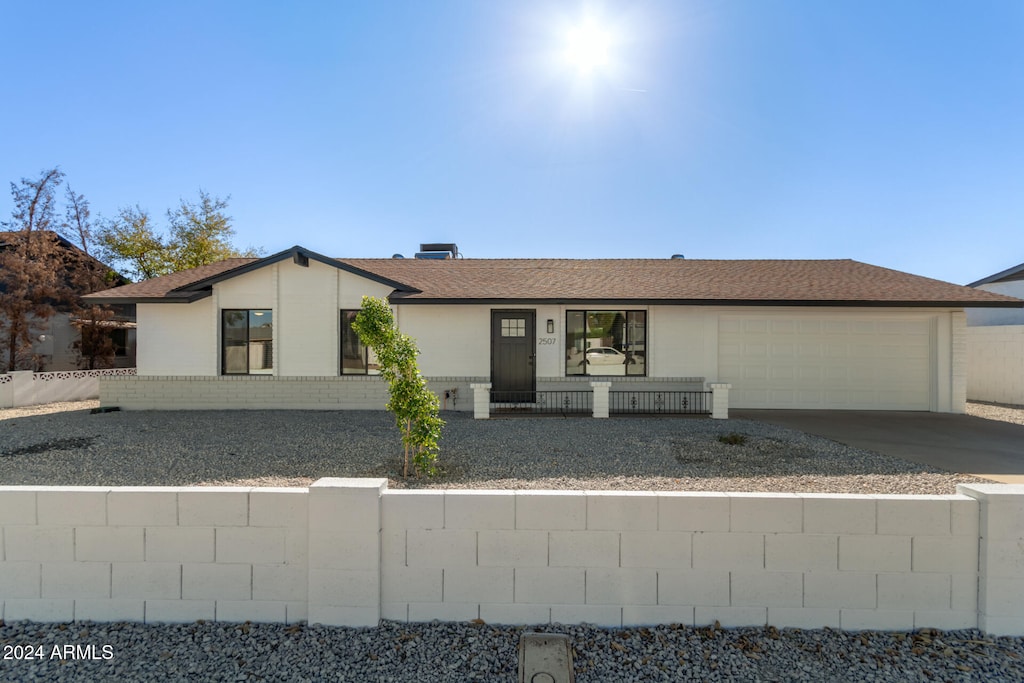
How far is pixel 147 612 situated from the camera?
9.33 ft

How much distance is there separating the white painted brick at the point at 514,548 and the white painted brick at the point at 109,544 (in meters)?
2.12

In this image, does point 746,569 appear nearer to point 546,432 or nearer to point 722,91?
point 546,432

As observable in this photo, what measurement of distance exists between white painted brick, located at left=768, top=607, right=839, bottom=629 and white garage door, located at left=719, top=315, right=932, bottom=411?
9293 mm

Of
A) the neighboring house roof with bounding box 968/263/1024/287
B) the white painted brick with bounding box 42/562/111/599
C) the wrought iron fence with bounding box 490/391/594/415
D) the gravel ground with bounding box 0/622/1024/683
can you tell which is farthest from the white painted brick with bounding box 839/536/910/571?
the neighboring house roof with bounding box 968/263/1024/287

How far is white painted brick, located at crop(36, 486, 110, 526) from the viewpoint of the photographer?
9.20 ft

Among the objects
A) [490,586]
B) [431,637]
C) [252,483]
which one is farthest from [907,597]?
[252,483]

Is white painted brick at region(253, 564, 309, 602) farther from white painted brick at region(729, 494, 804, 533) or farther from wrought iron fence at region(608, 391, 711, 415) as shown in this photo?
wrought iron fence at region(608, 391, 711, 415)

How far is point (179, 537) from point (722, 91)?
44.2 feet

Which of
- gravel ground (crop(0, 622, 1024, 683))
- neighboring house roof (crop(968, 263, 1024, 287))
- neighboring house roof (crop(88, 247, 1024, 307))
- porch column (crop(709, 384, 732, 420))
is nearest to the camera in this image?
gravel ground (crop(0, 622, 1024, 683))

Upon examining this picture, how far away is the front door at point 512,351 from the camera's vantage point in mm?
11414

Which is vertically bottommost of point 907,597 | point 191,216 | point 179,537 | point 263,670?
point 263,670

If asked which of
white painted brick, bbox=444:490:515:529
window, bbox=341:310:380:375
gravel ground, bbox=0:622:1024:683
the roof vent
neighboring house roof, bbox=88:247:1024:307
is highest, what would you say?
the roof vent

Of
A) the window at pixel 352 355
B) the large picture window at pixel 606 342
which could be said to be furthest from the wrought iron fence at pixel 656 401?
the window at pixel 352 355

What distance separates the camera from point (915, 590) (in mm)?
2768
